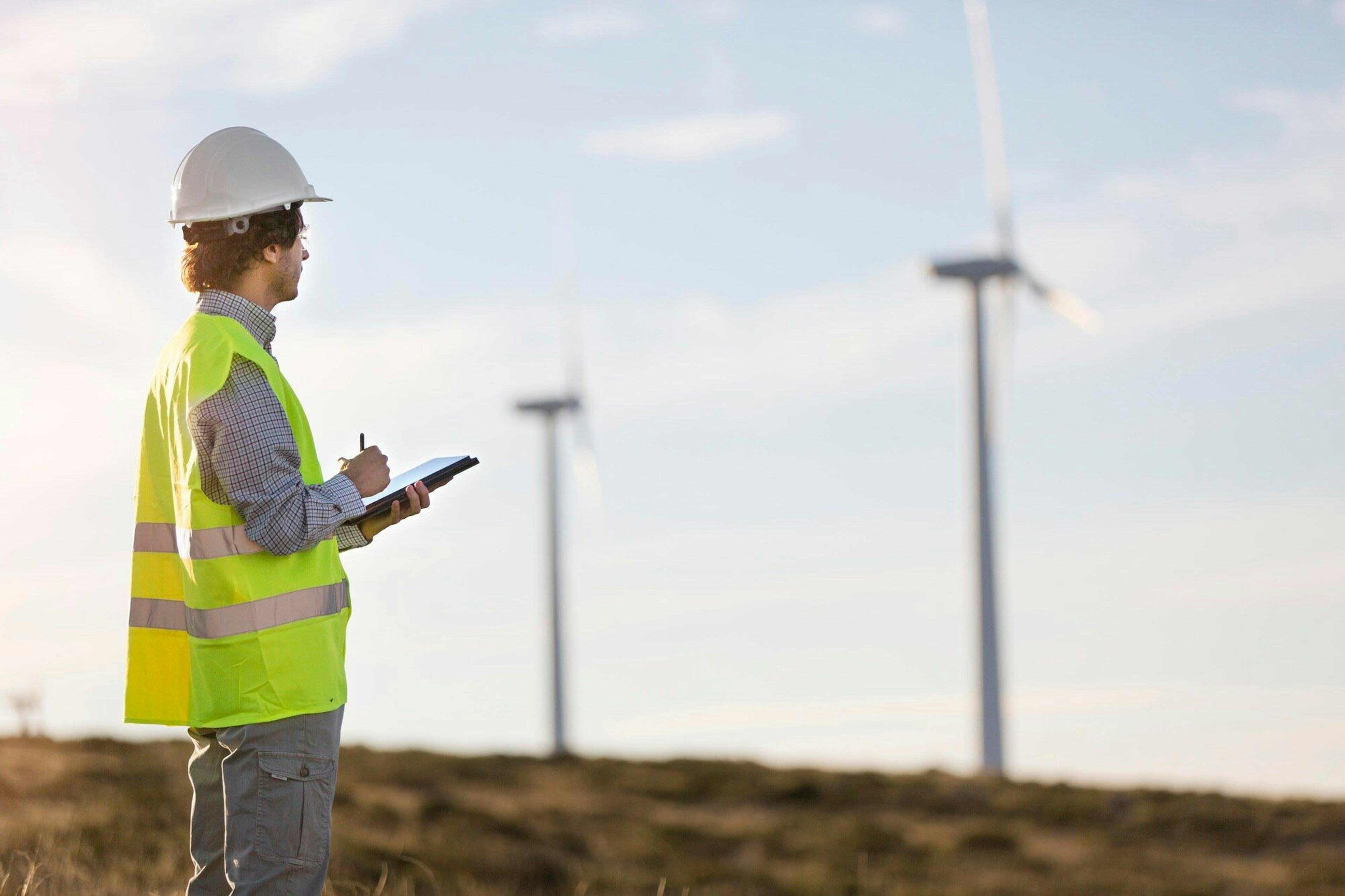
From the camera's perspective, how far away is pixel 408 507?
4695 millimetres

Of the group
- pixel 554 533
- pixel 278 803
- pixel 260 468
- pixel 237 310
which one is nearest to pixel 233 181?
pixel 237 310

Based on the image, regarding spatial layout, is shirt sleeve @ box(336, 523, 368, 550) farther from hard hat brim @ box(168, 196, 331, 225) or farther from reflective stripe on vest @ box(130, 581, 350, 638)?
hard hat brim @ box(168, 196, 331, 225)

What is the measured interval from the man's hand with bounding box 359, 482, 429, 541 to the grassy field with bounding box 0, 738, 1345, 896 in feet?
11.0

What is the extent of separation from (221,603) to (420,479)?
684 millimetres

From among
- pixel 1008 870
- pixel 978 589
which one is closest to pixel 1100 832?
pixel 1008 870

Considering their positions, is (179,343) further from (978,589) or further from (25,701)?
(978,589)

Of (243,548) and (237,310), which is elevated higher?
(237,310)

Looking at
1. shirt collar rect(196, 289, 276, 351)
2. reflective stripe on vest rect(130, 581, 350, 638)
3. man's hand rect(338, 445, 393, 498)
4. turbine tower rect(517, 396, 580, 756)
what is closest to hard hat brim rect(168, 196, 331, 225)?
shirt collar rect(196, 289, 276, 351)

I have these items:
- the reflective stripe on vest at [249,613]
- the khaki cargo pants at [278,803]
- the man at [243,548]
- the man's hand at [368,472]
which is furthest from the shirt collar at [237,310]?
the khaki cargo pants at [278,803]

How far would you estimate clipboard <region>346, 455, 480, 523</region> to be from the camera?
464cm

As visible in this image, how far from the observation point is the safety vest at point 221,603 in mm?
4418

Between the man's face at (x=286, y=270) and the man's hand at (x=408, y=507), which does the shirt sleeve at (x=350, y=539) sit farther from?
the man's face at (x=286, y=270)

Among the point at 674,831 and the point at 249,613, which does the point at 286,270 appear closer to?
the point at 249,613

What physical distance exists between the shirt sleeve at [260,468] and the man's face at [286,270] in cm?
41
